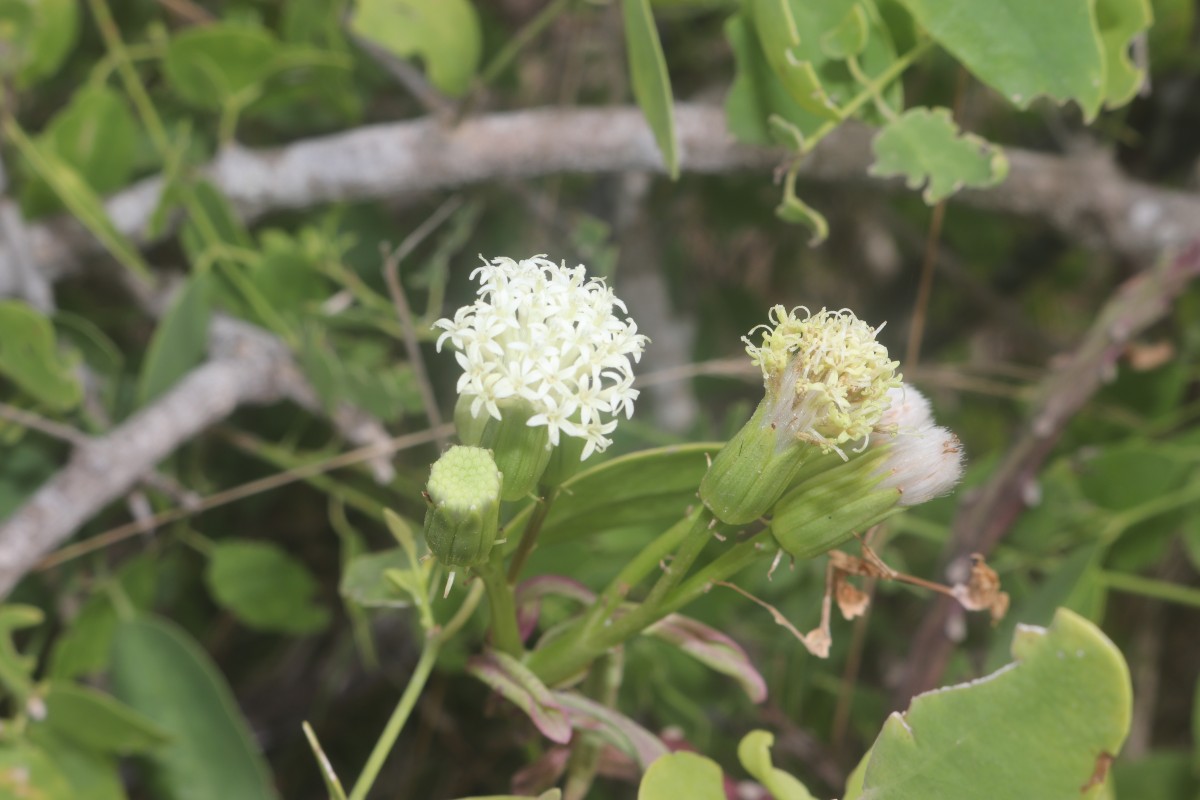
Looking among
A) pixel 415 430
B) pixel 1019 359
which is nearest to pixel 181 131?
pixel 415 430

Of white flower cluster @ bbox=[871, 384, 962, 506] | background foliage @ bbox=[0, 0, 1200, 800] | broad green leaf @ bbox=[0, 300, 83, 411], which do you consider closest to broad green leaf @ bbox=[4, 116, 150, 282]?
background foliage @ bbox=[0, 0, 1200, 800]

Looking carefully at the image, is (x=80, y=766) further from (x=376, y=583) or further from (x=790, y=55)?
(x=790, y=55)

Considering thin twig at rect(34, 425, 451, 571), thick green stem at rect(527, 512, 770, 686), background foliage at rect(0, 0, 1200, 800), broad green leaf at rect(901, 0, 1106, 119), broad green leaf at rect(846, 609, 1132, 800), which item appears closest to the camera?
broad green leaf at rect(846, 609, 1132, 800)

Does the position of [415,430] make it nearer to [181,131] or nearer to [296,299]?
[296,299]

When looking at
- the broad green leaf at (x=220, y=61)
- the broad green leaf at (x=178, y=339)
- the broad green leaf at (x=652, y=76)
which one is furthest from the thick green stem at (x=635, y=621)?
the broad green leaf at (x=220, y=61)

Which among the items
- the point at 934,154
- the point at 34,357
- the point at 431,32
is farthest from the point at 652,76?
the point at 34,357

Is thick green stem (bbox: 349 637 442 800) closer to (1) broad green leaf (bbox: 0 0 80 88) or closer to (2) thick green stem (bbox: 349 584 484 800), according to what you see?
(2) thick green stem (bbox: 349 584 484 800)
